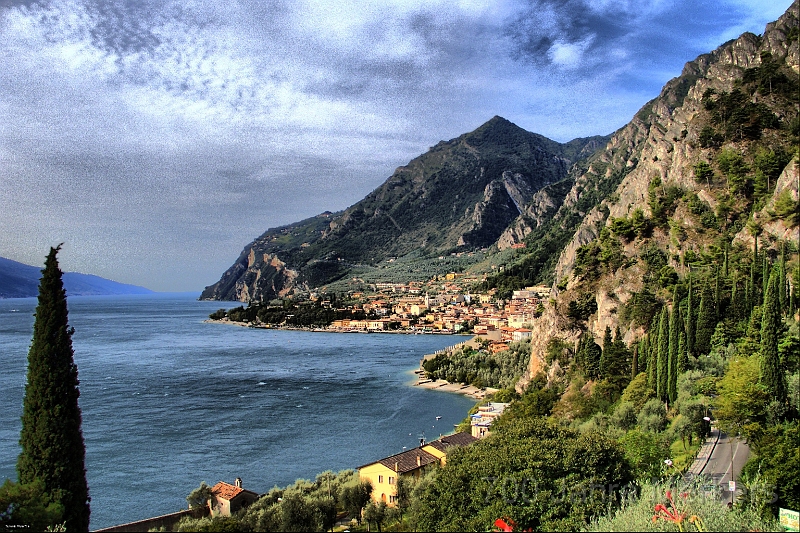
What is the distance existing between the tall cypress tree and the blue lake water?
27.6 ft

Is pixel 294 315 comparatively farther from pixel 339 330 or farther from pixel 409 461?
pixel 409 461

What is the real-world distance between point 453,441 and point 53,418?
14.6m

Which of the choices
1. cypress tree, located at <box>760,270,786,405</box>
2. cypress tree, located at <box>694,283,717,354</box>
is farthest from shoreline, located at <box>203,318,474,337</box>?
cypress tree, located at <box>760,270,786,405</box>

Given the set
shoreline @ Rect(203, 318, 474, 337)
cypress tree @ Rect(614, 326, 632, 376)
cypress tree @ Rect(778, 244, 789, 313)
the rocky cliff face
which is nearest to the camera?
cypress tree @ Rect(778, 244, 789, 313)

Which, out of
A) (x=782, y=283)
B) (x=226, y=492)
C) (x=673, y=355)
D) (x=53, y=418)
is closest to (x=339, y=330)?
(x=673, y=355)

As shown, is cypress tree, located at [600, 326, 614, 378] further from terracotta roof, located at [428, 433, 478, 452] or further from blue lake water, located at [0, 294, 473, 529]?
blue lake water, located at [0, 294, 473, 529]

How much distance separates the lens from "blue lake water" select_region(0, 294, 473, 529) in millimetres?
25266

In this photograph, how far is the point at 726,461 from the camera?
1567 cm

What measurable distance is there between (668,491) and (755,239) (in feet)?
59.2

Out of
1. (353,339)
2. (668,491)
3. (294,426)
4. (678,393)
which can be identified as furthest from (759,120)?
(353,339)

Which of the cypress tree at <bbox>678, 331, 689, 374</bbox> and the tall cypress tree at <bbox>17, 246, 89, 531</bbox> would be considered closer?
the tall cypress tree at <bbox>17, 246, 89, 531</bbox>

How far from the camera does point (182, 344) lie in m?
77.1

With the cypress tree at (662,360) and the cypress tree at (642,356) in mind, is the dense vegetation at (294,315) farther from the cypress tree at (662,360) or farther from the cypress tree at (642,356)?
the cypress tree at (662,360)

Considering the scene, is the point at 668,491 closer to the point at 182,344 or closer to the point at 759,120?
the point at 759,120
